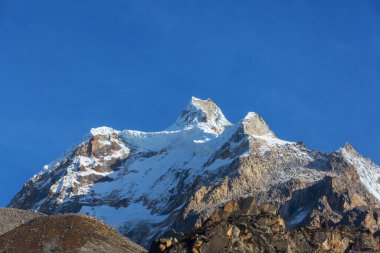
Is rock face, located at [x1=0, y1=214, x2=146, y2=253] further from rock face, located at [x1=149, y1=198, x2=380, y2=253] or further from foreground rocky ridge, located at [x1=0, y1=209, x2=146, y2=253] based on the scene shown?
rock face, located at [x1=149, y1=198, x2=380, y2=253]

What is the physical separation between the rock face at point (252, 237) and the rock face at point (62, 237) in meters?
10.0

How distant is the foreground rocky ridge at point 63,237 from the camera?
72.4m

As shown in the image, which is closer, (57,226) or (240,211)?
(240,211)

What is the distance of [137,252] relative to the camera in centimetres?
7988

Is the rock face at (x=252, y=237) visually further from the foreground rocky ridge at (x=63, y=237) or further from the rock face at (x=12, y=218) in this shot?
the rock face at (x=12, y=218)

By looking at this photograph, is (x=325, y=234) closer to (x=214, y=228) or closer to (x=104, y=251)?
(x=214, y=228)

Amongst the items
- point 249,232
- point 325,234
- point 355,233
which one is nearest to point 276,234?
point 249,232

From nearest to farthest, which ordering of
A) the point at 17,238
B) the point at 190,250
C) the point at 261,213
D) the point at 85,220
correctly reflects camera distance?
the point at 190,250 → the point at 261,213 → the point at 17,238 → the point at 85,220

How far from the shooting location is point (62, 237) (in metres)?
73.9

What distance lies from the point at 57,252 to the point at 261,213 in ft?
48.7

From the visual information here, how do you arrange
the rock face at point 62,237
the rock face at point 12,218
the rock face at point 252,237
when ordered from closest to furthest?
the rock face at point 252,237 → the rock face at point 62,237 → the rock face at point 12,218

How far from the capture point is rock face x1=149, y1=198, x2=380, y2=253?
207 feet

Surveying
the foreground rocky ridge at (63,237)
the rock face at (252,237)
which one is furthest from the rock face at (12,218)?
the rock face at (252,237)

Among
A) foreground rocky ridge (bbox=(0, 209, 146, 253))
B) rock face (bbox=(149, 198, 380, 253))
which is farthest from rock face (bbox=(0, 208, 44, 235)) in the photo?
rock face (bbox=(149, 198, 380, 253))
